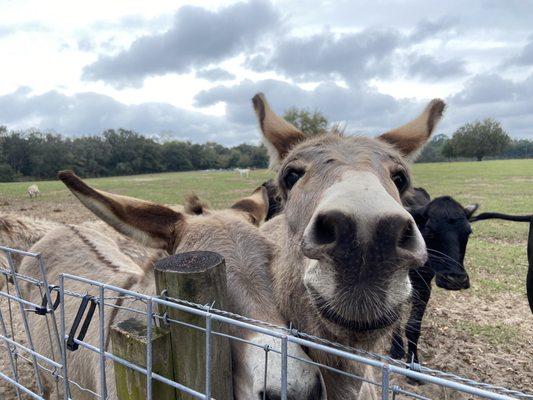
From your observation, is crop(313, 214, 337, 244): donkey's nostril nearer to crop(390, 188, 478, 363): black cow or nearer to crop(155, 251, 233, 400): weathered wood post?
crop(155, 251, 233, 400): weathered wood post

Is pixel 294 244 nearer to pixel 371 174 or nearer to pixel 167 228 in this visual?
pixel 371 174

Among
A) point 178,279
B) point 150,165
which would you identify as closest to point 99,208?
point 178,279

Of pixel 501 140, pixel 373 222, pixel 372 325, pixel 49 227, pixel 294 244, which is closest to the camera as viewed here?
pixel 373 222

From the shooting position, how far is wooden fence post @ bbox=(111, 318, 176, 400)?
1.69 metres

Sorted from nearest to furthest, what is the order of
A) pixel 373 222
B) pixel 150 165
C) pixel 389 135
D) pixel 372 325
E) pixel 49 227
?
1. pixel 373 222
2. pixel 372 325
3. pixel 389 135
4. pixel 49 227
5. pixel 150 165

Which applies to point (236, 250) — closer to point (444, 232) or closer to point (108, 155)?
point (444, 232)

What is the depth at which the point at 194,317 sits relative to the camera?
1.68 metres

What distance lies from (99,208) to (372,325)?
1748 mm

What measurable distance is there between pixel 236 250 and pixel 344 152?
952 millimetres

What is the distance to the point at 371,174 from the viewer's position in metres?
1.94

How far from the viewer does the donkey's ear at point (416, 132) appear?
3176mm

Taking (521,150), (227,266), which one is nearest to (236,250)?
(227,266)

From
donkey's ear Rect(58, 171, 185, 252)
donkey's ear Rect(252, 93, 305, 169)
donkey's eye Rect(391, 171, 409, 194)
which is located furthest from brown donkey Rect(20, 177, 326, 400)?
donkey's eye Rect(391, 171, 409, 194)

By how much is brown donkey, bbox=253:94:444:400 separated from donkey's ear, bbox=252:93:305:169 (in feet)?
2.07
